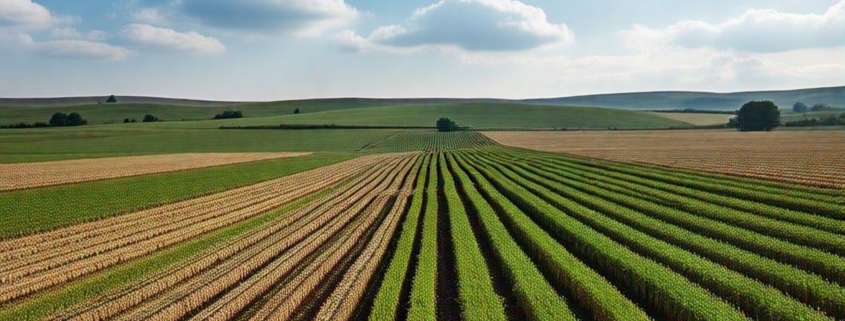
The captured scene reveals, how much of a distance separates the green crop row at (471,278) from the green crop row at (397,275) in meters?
1.39

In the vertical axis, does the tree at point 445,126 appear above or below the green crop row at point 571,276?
above

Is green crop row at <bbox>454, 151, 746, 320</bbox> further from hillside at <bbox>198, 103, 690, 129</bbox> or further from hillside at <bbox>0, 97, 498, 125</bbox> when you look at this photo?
hillside at <bbox>0, 97, 498, 125</bbox>

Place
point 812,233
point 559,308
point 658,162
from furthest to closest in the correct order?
point 658,162 → point 812,233 → point 559,308

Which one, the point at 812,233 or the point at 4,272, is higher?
the point at 812,233

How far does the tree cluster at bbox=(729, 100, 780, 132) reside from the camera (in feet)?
332

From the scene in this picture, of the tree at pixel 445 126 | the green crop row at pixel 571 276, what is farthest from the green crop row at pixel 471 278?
the tree at pixel 445 126

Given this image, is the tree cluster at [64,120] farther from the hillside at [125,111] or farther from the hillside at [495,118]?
the hillside at [495,118]

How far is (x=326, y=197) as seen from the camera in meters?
30.8

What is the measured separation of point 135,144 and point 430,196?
64696mm

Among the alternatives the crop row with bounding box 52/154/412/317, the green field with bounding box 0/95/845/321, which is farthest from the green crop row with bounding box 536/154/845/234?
the crop row with bounding box 52/154/412/317

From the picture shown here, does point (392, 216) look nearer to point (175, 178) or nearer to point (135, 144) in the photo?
point (175, 178)

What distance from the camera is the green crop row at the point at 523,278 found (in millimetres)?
11922

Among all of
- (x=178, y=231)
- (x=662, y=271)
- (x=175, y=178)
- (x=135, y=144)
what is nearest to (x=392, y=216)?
(x=178, y=231)

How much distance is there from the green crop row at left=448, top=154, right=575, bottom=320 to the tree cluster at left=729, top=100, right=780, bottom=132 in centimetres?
9568
